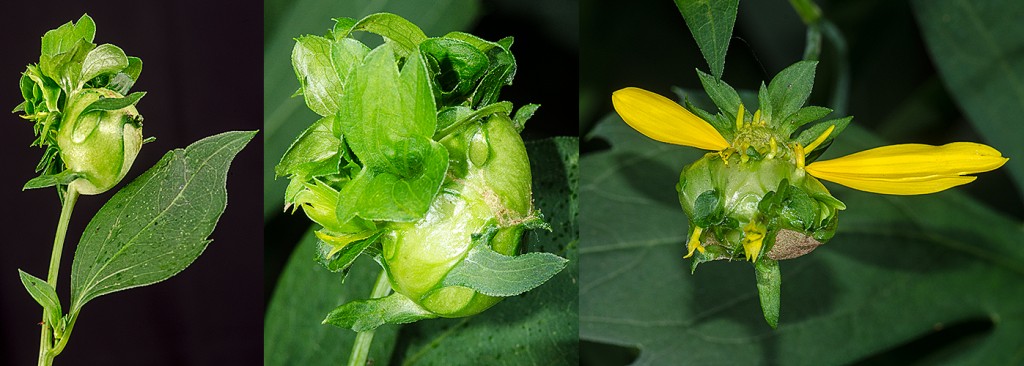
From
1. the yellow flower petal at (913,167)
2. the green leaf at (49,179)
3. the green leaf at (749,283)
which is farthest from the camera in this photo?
the green leaf at (749,283)

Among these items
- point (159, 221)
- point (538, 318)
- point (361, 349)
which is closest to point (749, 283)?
point (538, 318)

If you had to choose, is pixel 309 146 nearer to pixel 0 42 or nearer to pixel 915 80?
pixel 0 42

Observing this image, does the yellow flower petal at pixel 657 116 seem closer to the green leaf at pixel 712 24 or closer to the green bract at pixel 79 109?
the green leaf at pixel 712 24

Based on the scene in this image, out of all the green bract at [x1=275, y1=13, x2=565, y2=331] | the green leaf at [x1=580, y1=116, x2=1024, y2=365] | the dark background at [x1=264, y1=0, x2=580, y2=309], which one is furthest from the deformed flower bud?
the green leaf at [x1=580, y1=116, x2=1024, y2=365]

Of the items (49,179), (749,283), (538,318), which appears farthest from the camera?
(749,283)

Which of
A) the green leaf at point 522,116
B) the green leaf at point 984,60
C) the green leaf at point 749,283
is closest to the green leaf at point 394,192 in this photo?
the green leaf at point 522,116

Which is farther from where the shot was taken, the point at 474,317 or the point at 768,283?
the point at 474,317

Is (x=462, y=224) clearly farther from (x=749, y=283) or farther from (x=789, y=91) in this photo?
(x=749, y=283)

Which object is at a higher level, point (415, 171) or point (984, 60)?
point (415, 171)
